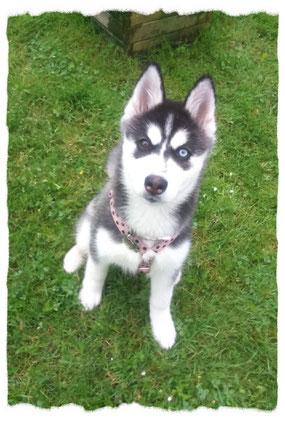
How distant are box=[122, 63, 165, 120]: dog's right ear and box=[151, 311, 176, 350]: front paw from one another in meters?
1.69

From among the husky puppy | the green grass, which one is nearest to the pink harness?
the husky puppy

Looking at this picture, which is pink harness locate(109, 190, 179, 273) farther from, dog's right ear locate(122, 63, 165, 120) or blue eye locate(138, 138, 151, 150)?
dog's right ear locate(122, 63, 165, 120)

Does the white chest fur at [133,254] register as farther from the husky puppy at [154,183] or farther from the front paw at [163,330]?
the front paw at [163,330]

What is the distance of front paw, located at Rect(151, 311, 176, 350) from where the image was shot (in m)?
3.21

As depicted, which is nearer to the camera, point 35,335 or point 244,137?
point 35,335

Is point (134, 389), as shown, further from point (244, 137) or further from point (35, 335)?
point (244, 137)

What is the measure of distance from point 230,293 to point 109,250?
1.46 m

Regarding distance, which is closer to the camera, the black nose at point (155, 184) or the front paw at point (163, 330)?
the black nose at point (155, 184)

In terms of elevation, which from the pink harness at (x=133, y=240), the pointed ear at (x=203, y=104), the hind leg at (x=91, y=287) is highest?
the pointed ear at (x=203, y=104)

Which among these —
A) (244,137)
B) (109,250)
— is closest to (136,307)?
(109,250)

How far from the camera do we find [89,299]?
328 cm

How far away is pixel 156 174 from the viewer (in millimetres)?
2158

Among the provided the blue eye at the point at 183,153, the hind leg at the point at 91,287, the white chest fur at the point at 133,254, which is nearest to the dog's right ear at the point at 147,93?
the blue eye at the point at 183,153

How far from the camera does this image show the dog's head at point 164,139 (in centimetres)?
221
